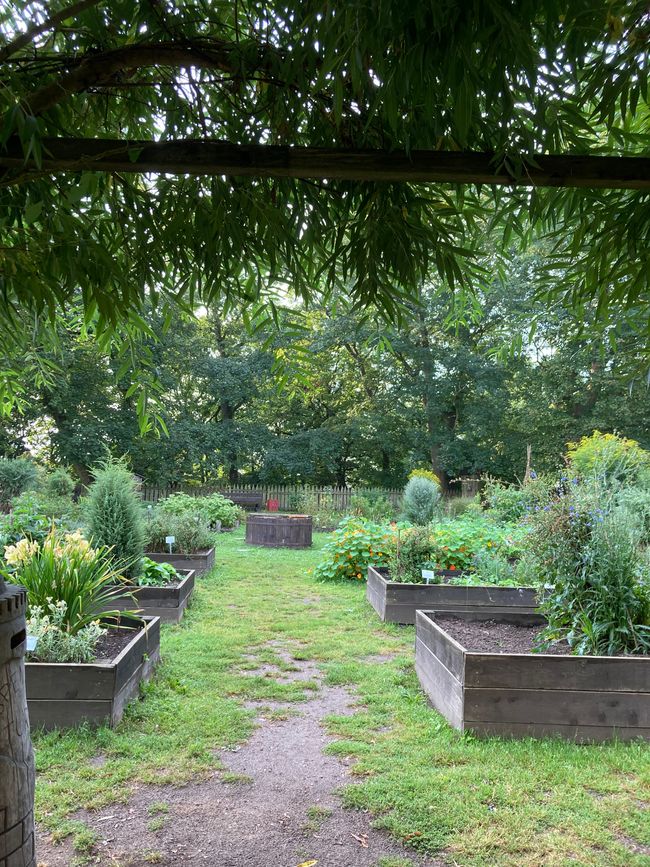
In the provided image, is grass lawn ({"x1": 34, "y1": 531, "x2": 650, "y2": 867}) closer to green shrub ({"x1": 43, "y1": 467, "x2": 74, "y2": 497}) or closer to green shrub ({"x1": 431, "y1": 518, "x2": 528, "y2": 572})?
green shrub ({"x1": 431, "y1": 518, "x2": 528, "y2": 572})

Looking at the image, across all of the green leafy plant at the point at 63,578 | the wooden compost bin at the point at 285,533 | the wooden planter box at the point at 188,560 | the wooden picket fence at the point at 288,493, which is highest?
the green leafy plant at the point at 63,578

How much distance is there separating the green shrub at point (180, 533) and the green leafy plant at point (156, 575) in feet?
5.06

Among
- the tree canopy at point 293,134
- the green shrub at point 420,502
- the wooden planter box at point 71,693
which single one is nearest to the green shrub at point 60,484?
the green shrub at point 420,502

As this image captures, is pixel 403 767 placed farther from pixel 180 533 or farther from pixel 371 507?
pixel 371 507

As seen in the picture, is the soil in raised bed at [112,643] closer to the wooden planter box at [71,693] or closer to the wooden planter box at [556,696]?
the wooden planter box at [71,693]

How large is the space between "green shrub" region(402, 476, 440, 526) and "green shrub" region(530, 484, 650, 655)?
290 inches

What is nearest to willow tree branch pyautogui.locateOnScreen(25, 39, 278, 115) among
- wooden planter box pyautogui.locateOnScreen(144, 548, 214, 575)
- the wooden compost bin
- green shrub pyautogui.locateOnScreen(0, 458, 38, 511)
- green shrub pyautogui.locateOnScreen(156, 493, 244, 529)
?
wooden planter box pyautogui.locateOnScreen(144, 548, 214, 575)

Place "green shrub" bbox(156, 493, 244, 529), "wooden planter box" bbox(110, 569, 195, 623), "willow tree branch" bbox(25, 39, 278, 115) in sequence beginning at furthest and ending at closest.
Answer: "green shrub" bbox(156, 493, 244, 529), "wooden planter box" bbox(110, 569, 195, 623), "willow tree branch" bbox(25, 39, 278, 115)

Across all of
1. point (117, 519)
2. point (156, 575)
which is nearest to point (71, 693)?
point (117, 519)

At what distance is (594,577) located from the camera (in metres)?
3.69

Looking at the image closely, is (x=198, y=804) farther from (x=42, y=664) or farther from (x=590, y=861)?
(x=590, y=861)

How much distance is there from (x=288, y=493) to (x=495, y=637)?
17762mm

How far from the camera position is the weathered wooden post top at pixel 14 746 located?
50.6 inches

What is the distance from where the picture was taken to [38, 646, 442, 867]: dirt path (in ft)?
7.54
